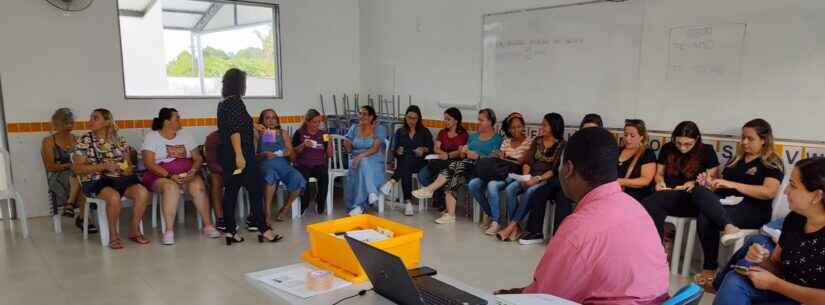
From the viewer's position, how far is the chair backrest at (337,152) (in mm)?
5656

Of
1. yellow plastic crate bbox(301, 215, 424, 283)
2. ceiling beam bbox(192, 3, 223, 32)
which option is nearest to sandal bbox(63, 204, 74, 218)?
ceiling beam bbox(192, 3, 223, 32)

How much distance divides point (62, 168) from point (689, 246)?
5145 millimetres

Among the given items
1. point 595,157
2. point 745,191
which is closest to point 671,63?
point 745,191

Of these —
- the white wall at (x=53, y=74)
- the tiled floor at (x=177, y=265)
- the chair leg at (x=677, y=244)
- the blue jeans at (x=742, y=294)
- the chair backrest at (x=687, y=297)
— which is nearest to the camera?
the chair backrest at (x=687, y=297)

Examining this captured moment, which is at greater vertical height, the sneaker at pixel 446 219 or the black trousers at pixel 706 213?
the black trousers at pixel 706 213

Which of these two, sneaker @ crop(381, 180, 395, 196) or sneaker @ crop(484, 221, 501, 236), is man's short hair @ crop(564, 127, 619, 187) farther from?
sneaker @ crop(381, 180, 395, 196)

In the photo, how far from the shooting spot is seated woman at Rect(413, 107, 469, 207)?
5.18 m

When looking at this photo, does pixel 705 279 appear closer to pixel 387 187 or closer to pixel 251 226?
pixel 387 187

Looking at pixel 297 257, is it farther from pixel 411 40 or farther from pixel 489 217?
pixel 411 40

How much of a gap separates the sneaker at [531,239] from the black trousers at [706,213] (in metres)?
0.97

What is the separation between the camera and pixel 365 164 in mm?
5301

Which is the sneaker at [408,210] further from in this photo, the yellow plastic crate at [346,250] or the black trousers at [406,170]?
the yellow plastic crate at [346,250]

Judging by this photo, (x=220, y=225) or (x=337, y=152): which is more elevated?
(x=337, y=152)

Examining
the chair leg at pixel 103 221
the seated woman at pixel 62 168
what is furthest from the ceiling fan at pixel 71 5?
the chair leg at pixel 103 221
